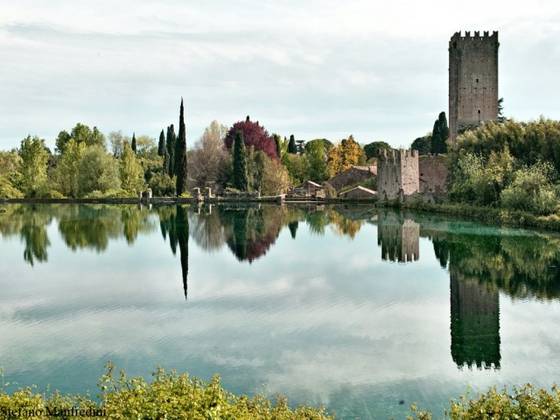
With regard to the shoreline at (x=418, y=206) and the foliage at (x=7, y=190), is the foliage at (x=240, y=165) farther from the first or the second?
the foliage at (x=7, y=190)

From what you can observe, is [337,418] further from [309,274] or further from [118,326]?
[309,274]

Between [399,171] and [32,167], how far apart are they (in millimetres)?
33575

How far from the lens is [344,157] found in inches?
2970

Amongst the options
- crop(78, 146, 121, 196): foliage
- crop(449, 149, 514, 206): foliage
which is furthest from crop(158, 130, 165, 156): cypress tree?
crop(449, 149, 514, 206): foliage

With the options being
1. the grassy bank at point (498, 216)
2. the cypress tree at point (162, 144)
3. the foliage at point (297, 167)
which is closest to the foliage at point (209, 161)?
the cypress tree at point (162, 144)

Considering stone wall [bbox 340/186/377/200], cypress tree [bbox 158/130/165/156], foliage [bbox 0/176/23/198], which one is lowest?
stone wall [bbox 340/186/377/200]

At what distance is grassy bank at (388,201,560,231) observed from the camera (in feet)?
92.2

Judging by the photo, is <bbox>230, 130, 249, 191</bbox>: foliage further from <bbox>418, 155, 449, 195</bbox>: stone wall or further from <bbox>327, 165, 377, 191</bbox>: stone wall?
<bbox>418, 155, 449, 195</bbox>: stone wall

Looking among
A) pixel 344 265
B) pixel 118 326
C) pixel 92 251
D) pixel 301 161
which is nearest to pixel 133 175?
pixel 301 161

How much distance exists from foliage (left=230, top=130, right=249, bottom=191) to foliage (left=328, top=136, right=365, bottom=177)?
1529 cm

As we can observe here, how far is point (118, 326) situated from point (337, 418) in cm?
579

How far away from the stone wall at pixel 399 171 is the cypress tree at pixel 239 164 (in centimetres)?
1511

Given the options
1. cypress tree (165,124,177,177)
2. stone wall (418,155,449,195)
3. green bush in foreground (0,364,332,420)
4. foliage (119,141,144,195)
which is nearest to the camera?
green bush in foreground (0,364,332,420)

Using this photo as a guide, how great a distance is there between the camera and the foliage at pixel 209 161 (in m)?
66.9
